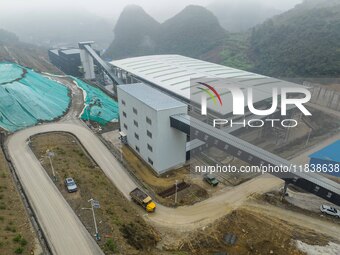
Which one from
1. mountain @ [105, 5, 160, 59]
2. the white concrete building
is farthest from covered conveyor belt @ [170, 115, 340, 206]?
mountain @ [105, 5, 160, 59]

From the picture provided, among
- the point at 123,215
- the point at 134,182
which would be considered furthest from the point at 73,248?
the point at 134,182

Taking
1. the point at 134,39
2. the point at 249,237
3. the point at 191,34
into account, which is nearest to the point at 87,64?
the point at 249,237

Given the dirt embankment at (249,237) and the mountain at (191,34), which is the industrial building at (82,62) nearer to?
the mountain at (191,34)

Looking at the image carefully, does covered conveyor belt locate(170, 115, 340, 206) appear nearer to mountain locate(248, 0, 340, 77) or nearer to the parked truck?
the parked truck

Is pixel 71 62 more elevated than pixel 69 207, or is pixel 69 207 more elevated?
pixel 71 62

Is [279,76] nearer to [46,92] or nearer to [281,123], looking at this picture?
[281,123]

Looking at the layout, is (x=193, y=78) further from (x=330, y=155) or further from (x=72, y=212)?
(x=72, y=212)
